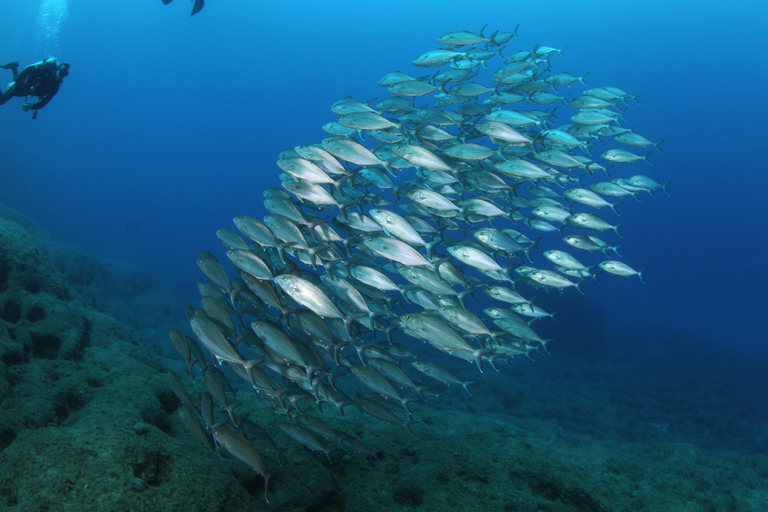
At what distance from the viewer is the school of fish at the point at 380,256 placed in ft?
11.7

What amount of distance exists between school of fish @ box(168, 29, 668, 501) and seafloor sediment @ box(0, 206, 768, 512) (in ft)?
1.10

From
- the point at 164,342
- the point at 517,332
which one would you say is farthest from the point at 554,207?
the point at 164,342

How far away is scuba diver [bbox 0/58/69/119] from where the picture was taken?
7559 mm

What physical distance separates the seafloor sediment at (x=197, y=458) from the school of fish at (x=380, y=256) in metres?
0.34

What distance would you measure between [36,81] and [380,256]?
29.2 feet

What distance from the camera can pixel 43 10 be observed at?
85250mm

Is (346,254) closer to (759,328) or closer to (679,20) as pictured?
(759,328)

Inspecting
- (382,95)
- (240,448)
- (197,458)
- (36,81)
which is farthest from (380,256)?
(382,95)

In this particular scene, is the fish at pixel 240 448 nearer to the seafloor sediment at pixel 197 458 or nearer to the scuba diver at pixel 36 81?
the seafloor sediment at pixel 197 458

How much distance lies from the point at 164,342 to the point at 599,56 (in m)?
90.5

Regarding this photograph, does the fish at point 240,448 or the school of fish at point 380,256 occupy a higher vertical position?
the school of fish at point 380,256

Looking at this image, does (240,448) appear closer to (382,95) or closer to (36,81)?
(36,81)

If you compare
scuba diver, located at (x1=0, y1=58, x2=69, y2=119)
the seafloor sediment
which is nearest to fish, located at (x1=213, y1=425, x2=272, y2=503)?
the seafloor sediment

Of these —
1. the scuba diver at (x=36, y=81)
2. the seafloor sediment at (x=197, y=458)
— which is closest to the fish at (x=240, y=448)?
the seafloor sediment at (x=197, y=458)
